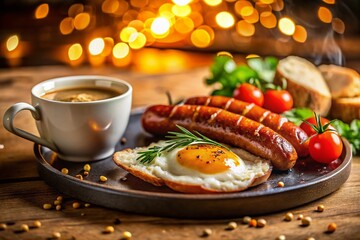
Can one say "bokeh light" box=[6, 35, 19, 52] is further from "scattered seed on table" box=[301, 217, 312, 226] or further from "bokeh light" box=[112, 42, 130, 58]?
"scattered seed on table" box=[301, 217, 312, 226]

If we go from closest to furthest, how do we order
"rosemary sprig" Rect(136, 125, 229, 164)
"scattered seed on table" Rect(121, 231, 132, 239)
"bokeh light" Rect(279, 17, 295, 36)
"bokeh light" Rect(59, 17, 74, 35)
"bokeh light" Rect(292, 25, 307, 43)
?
"scattered seed on table" Rect(121, 231, 132, 239), "rosemary sprig" Rect(136, 125, 229, 164), "bokeh light" Rect(279, 17, 295, 36), "bokeh light" Rect(59, 17, 74, 35), "bokeh light" Rect(292, 25, 307, 43)

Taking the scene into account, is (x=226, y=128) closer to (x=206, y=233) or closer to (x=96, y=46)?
(x=206, y=233)

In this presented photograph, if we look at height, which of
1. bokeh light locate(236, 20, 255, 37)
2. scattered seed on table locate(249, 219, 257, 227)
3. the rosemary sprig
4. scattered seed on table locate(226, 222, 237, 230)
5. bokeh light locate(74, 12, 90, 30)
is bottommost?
bokeh light locate(236, 20, 255, 37)

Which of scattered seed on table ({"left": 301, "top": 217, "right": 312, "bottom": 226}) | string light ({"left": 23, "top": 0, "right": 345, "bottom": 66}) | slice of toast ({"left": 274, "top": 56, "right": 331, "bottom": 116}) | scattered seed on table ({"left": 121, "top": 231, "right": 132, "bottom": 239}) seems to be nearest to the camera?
scattered seed on table ({"left": 121, "top": 231, "right": 132, "bottom": 239})

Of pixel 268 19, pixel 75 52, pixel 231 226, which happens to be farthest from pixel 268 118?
pixel 75 52

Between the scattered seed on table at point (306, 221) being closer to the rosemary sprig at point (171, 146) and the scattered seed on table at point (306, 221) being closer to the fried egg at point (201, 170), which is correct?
the fried egg at point (201, 170)

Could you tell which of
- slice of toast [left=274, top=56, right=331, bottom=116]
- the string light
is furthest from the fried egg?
the string light

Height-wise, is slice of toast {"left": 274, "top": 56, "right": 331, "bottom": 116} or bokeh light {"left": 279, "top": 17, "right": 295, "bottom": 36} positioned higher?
slice of toast {"left": 274, "top": 56, "right": 331, "bottom": 116}

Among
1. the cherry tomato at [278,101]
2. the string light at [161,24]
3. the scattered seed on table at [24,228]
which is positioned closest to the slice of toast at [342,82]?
the cherry tomato at [278,101]
